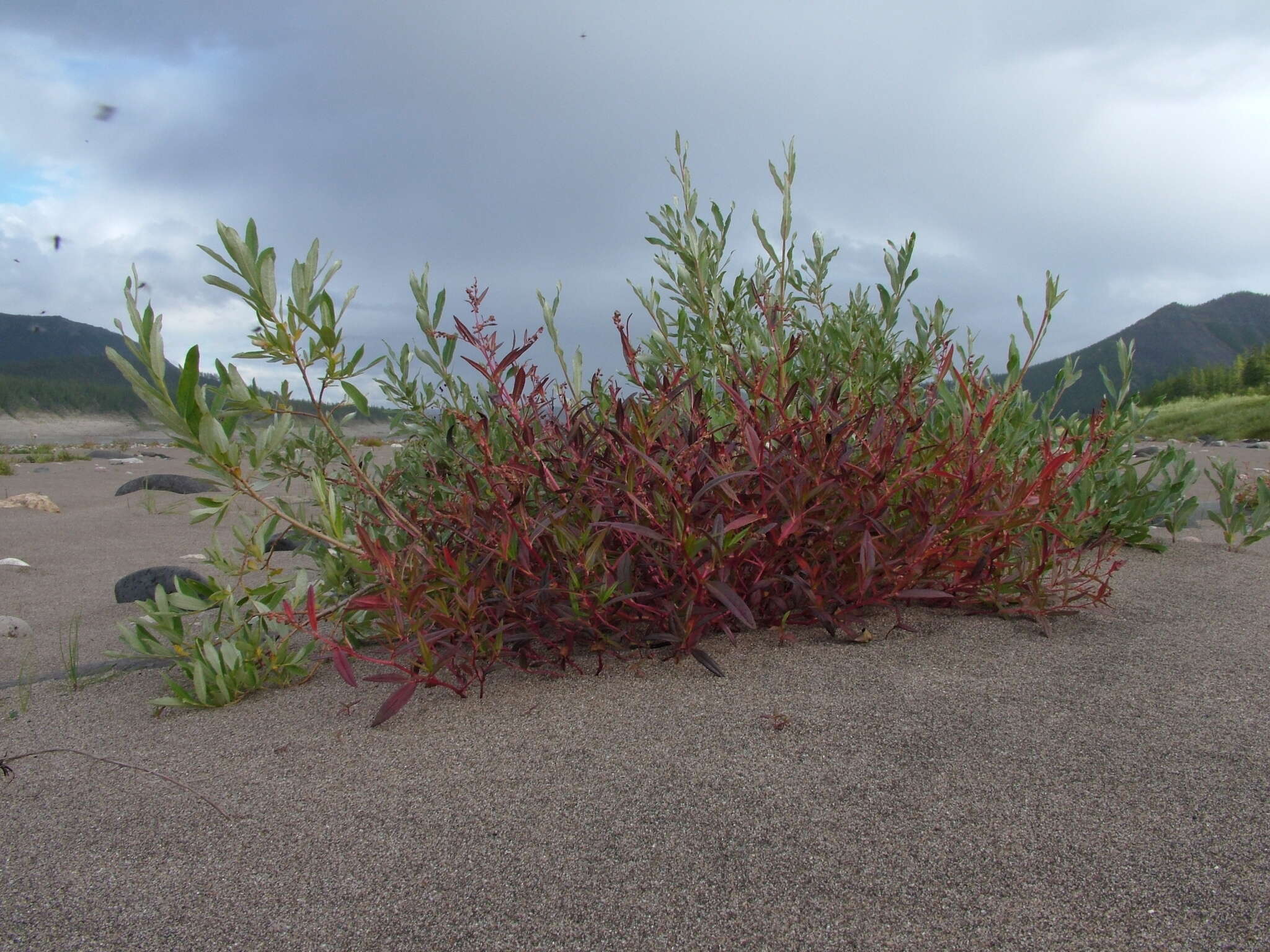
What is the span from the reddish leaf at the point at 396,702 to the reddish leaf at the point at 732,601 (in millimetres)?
709

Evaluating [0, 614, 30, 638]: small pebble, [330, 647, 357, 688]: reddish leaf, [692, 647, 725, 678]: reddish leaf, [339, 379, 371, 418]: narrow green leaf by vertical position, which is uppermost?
[339, 379, 371, 418]: narrow green leaf

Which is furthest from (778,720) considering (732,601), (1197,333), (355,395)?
(1197,333)

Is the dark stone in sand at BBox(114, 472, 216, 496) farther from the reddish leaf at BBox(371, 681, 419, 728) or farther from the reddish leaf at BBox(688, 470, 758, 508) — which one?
the reddish leaf at BBox(688, 470, 758, 508)

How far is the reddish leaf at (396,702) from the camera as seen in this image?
5.89 ft

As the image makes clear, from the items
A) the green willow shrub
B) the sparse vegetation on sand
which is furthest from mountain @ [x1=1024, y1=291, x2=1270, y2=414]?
the green willow shrub

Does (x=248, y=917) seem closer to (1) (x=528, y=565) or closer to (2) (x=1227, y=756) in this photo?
(1) (x=528, y=565)

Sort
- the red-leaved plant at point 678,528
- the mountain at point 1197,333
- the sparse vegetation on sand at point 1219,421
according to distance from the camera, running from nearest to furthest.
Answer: the red-leaved plant at point 678,528 → the sparse vegetation on sand at point 1219,421 → the mountain at point 1197,333

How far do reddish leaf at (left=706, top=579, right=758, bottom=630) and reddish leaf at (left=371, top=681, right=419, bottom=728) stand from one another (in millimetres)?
709

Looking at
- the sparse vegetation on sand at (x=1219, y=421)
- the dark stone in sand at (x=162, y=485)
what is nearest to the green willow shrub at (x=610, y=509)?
the dark stone in sand at (x=162, y=485)

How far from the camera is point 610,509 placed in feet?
6.48

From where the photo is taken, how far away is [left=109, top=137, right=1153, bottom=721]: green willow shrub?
6.01 feet

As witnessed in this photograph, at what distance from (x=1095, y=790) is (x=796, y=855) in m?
0.57

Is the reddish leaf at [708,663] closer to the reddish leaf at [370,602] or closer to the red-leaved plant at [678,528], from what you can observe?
the red-leaved plant at [678,528]

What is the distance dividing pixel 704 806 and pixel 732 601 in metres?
0.50
